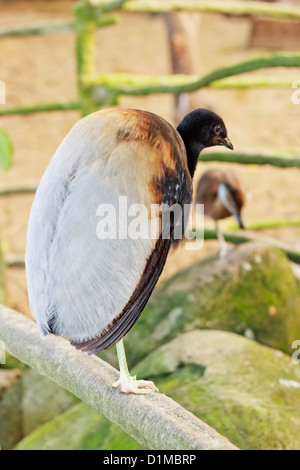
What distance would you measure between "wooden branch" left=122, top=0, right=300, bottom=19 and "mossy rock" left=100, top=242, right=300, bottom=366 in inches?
57.3

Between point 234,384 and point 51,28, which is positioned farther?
point 51,28

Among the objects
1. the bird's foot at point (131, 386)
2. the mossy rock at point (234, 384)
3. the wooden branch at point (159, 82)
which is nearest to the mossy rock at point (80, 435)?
the mossy rock at point (234, 384)

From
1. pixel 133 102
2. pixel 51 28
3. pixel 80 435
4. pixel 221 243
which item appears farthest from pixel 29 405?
pixel 133 102

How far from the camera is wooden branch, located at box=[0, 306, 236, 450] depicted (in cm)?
147


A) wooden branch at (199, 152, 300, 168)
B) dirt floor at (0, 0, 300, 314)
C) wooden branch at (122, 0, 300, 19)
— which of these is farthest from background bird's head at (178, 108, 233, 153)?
wooden branch at (122, 0, 300, 19)

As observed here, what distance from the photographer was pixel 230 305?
2.95 metres

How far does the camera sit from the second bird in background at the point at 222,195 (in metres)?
3.57

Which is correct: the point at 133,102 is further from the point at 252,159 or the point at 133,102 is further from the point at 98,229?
the point at 98,229

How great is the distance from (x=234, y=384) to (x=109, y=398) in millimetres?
687

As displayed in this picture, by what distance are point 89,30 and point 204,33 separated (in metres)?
6.69

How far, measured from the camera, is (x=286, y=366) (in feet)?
7.97

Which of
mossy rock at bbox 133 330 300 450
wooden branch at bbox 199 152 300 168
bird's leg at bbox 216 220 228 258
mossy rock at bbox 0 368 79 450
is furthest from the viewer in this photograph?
wooden branch at bbox 199 152 300 168

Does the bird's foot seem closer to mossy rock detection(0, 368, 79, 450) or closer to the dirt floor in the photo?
mossy rock detection(0, 368, 79, 450)
